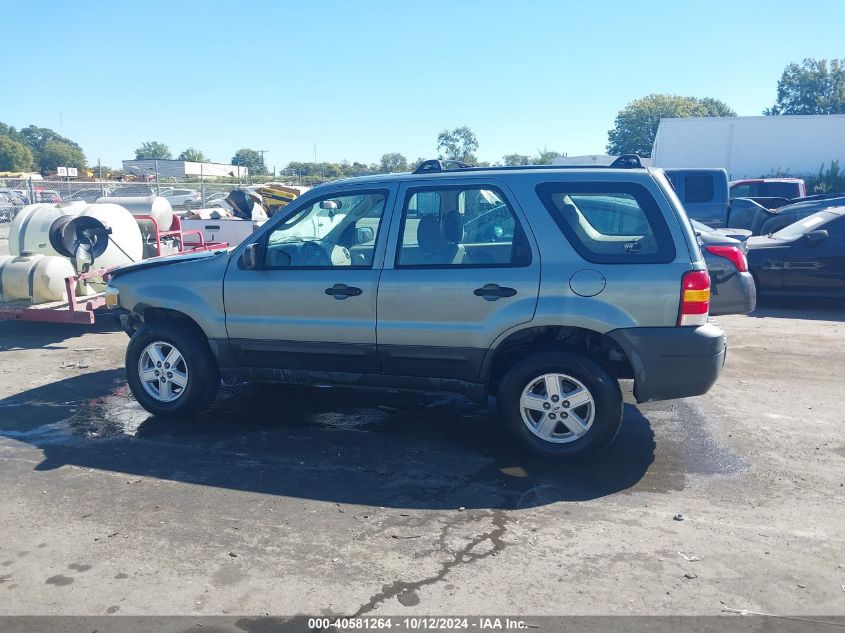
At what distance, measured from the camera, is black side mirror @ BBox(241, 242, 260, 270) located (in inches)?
219

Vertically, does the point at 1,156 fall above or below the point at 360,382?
above

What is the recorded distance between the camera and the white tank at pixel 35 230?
10164 millimetres

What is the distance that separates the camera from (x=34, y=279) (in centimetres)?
923

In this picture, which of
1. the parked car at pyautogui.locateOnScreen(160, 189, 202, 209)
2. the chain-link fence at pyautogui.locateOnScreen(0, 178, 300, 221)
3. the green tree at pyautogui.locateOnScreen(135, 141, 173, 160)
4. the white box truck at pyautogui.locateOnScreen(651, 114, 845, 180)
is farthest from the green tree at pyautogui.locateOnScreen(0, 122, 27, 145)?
the white box truck at pyautogui.locateOnScreen(651, 114, 845, 180)

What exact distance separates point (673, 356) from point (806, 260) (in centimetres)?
727

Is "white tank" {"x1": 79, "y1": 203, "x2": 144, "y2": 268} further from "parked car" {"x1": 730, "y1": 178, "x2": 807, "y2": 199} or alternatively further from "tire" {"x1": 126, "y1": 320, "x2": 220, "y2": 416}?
"parked car" {"x1": 730, "y1": 178, "x2": 807, "y2": 199}

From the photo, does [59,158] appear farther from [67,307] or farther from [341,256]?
[341,256]

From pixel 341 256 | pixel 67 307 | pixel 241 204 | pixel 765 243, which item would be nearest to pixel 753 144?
pixel 765 243

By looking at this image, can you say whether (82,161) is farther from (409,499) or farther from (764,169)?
(409,499)

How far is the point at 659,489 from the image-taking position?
4672 mm

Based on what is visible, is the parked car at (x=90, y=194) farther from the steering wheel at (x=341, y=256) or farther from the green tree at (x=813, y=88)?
the green tree at (x=813, y=88)

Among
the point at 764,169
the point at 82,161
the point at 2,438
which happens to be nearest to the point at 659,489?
the point at 2,438

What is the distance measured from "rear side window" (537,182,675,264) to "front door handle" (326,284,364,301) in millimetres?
1508

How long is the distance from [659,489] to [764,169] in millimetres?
32221
